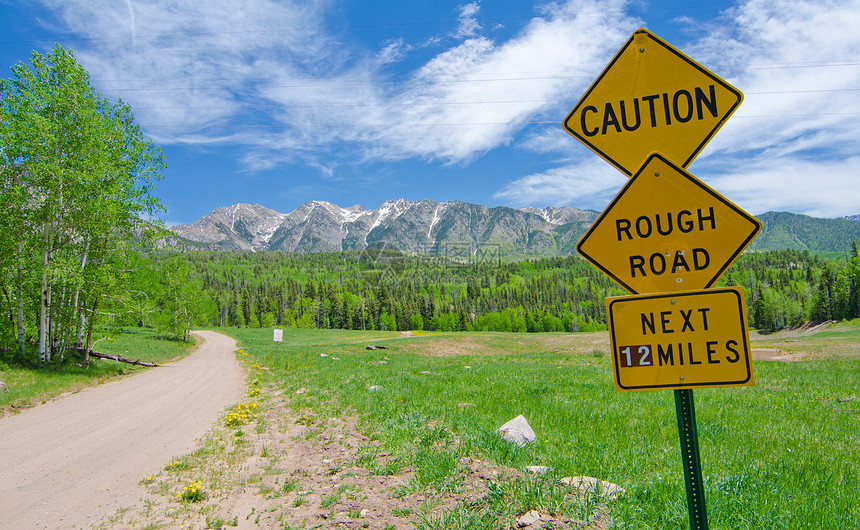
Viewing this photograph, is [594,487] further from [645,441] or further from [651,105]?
[651,105]

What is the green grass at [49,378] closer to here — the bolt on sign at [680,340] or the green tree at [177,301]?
the bolt on sign at [680,340]

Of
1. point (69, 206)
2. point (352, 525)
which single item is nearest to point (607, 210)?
point (352, 525)

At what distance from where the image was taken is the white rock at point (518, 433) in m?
6.47

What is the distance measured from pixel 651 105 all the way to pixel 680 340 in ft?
5.59

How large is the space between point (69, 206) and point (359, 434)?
21.5 m

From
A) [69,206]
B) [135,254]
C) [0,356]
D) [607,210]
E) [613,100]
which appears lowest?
[0,356]

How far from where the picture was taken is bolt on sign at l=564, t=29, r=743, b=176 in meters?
2.75

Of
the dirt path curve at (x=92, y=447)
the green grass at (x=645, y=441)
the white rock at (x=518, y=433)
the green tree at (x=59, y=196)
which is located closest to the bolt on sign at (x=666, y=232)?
the green grass at (x=645, y=441)

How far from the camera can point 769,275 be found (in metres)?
170

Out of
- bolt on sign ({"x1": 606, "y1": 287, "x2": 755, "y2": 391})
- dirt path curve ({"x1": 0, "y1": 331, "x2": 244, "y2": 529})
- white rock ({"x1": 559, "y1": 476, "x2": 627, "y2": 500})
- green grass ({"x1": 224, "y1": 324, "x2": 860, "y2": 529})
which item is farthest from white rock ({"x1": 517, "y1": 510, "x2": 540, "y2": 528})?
dirt path curve ({"x1": 0, "y1": 331, "x2": 244, "y2": 529})

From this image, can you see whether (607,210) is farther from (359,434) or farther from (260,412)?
(260,412)

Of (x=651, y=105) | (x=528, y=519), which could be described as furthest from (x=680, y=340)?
(x=528, y=519)

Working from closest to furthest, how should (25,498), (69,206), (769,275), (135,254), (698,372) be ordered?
1. (698,372)
2. (25,498)
3. (69,206)
4. (135,254)
5. (769,275)

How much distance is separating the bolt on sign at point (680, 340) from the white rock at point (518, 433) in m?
4.33
